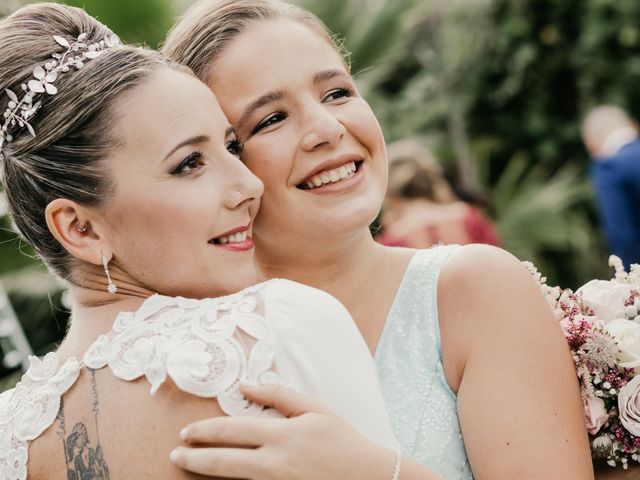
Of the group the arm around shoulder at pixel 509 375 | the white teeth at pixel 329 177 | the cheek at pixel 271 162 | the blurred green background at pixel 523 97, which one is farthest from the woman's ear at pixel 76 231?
the blurred green background at pixel 523 97

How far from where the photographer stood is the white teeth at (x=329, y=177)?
2709 millimetres

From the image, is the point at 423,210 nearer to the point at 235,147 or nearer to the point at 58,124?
the point at 235,147

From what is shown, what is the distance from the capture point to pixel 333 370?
187 cm

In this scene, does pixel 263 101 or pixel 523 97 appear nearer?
pixel 263 101

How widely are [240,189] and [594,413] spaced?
1187 millimetres

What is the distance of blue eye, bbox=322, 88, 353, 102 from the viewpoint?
9.02 ft

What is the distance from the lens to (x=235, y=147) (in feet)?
8.61

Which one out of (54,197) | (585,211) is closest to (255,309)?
(54,197)

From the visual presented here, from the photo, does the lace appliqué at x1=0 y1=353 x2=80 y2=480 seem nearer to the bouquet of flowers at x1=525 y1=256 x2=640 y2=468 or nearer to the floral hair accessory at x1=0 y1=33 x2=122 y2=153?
the floral hair accessory at x1=0 y1=33 x2=122 y2=153

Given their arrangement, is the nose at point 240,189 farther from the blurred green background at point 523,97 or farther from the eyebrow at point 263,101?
the blurred green background at point 523,97

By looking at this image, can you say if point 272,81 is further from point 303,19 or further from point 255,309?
point 255,309

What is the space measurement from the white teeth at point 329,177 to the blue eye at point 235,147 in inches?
9.1

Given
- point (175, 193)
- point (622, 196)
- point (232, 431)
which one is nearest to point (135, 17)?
point (175, 193)

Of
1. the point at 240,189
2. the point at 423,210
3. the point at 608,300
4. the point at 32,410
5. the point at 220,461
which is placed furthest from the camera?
the point at 423,210
